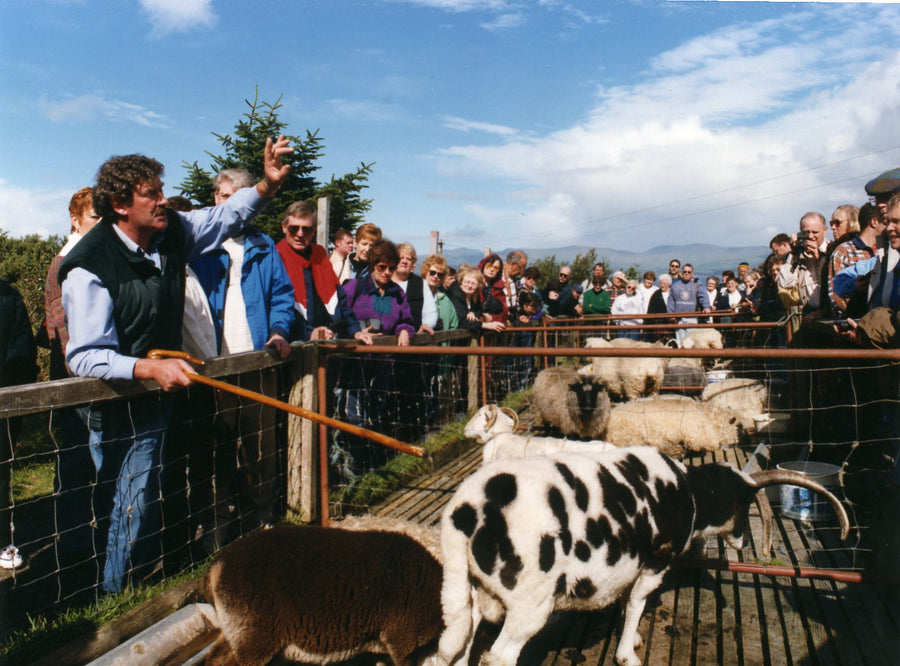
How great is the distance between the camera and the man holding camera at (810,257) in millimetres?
6645

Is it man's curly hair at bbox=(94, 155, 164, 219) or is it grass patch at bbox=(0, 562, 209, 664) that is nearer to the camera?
grass patch at bbox=(0, 562, 209, 664)

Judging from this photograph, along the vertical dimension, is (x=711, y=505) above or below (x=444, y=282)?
below

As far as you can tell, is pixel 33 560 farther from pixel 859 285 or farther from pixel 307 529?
pixel 859 285

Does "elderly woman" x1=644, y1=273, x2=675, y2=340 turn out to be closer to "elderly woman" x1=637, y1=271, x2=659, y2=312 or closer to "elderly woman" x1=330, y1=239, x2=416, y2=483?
"elderly woman" x1=637, y1=271, x2=659, y2=312

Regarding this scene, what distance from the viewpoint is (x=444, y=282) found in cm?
749

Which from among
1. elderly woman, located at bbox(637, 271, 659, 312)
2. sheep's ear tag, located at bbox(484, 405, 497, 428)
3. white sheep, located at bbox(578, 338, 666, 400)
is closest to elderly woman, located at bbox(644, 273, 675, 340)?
elderly woman, located at bbox(637, 271, 659, 312)

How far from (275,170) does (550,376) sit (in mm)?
4773

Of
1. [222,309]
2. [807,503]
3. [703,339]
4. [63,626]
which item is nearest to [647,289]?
[703,339]

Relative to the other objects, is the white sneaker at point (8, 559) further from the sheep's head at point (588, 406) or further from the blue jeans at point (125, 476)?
the sheep's head at point (588, 406)

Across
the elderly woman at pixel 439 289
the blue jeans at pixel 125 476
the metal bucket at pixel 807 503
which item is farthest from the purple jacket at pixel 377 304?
the metal bucket at pixel 807 503

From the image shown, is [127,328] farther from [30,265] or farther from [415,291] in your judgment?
[30,265]

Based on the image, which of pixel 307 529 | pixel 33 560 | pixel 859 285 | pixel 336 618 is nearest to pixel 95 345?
pixel 307 529

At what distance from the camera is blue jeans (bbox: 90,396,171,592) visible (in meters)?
2.96

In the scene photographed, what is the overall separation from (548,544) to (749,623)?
1502mm
